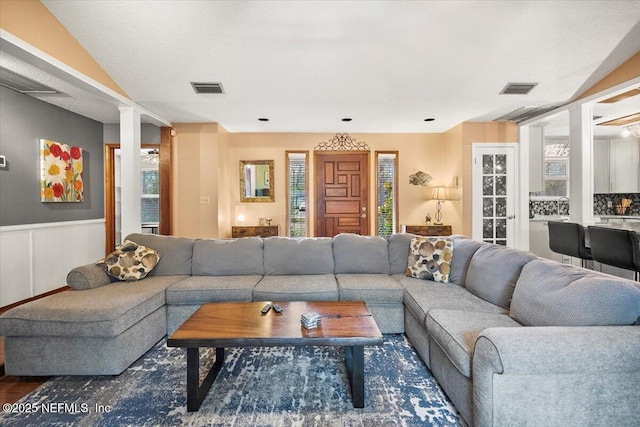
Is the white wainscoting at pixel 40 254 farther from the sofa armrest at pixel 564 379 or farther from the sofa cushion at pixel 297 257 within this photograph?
the sofa armrest at pixel 564 379

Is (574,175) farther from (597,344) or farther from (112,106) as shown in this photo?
(112,106)

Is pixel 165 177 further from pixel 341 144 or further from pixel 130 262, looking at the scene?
pixel 341 144

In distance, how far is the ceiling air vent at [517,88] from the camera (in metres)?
3.73

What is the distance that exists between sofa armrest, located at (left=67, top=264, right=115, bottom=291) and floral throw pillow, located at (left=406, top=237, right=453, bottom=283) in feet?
9.24

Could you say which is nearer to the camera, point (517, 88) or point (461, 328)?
point (461, 328)

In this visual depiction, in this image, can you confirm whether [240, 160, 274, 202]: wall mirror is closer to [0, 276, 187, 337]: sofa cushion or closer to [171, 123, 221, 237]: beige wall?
[171, 123, 221, 237]: beige wall

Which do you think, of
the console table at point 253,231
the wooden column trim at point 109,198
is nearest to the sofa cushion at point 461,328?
the console table at point 253,231

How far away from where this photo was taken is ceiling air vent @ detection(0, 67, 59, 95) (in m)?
3.21

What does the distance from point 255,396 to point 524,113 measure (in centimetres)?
513

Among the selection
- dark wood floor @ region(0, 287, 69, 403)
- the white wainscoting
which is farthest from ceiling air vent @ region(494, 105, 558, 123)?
the white wainscoting

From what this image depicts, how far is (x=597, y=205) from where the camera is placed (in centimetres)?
611

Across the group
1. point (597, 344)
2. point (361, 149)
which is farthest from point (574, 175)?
point (597, 344)

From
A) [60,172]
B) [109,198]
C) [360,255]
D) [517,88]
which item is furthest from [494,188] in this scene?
Result: [60,172]

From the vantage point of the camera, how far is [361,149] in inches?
226
